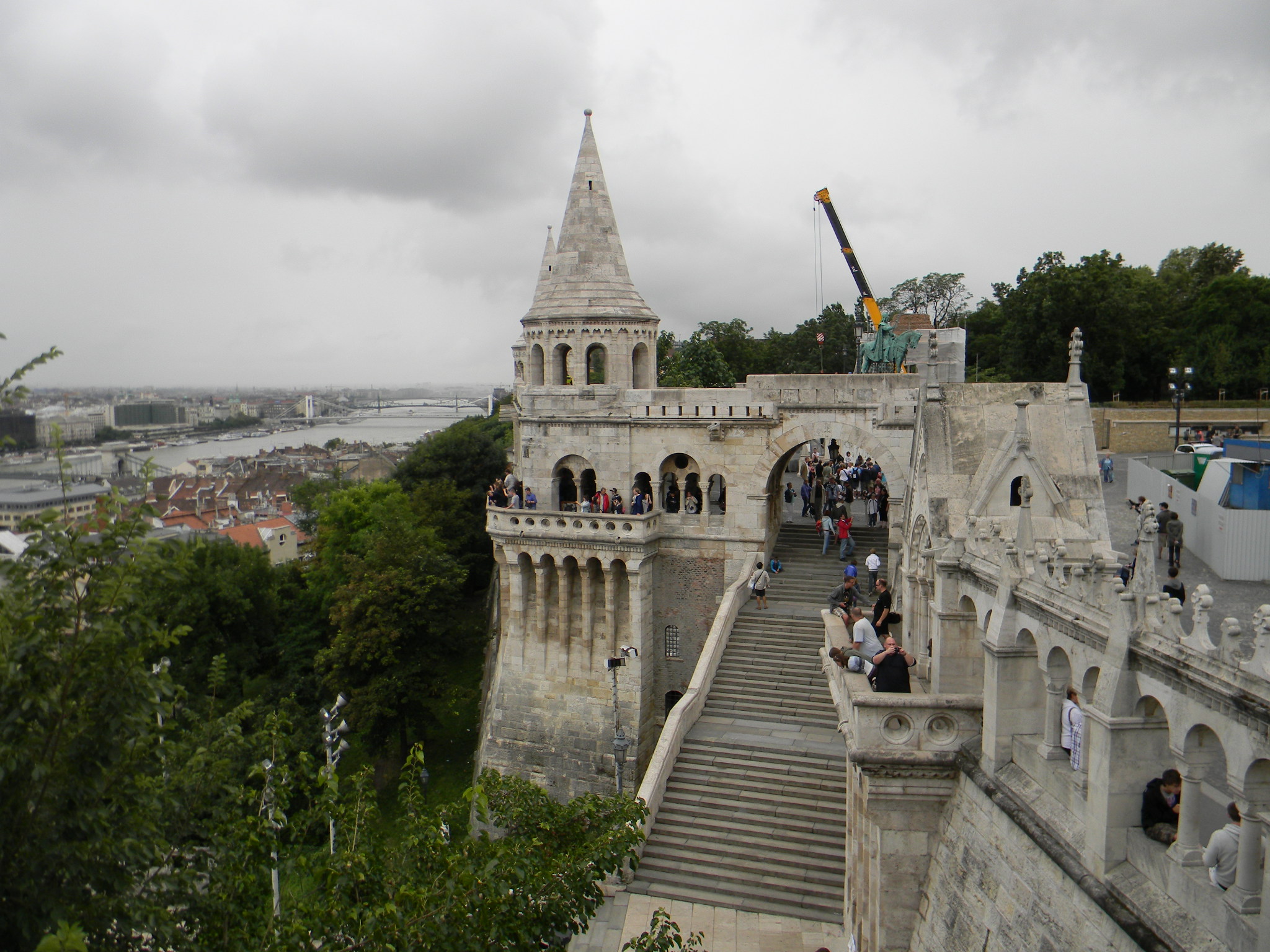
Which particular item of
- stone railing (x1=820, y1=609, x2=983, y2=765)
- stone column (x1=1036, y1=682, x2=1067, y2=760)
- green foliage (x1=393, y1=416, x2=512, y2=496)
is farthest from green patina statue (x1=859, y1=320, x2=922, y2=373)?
green foliage (x1=393, y1=416, x2=512, y2=496)

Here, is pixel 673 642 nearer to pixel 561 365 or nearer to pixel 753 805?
pixel 753 805

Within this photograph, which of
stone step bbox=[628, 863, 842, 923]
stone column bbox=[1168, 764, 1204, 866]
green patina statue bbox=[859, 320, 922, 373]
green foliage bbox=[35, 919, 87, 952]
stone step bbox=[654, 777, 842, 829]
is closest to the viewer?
green foliage bbox=[35, 919, 87, 952]

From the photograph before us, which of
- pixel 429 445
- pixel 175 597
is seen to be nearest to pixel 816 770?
pixel 175 597

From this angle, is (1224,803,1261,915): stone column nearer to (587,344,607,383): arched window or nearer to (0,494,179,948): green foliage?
(0,494,179,948): green foliage

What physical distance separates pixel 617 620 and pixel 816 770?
379 inches

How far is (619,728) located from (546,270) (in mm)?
15478

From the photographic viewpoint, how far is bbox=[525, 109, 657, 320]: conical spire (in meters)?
29.4

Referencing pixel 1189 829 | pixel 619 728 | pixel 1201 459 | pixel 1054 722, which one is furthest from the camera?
pixel 1201 459

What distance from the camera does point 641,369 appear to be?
3031 centimetres

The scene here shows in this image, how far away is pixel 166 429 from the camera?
164m

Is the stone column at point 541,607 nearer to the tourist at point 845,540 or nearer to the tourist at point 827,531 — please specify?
the tourist at point 827,531

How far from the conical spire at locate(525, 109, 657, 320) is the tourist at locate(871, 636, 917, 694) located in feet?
62.0

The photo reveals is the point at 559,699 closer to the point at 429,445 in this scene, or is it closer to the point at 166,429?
the point at 429,445

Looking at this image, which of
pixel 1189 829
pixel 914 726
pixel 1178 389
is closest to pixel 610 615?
pixel 914 726
